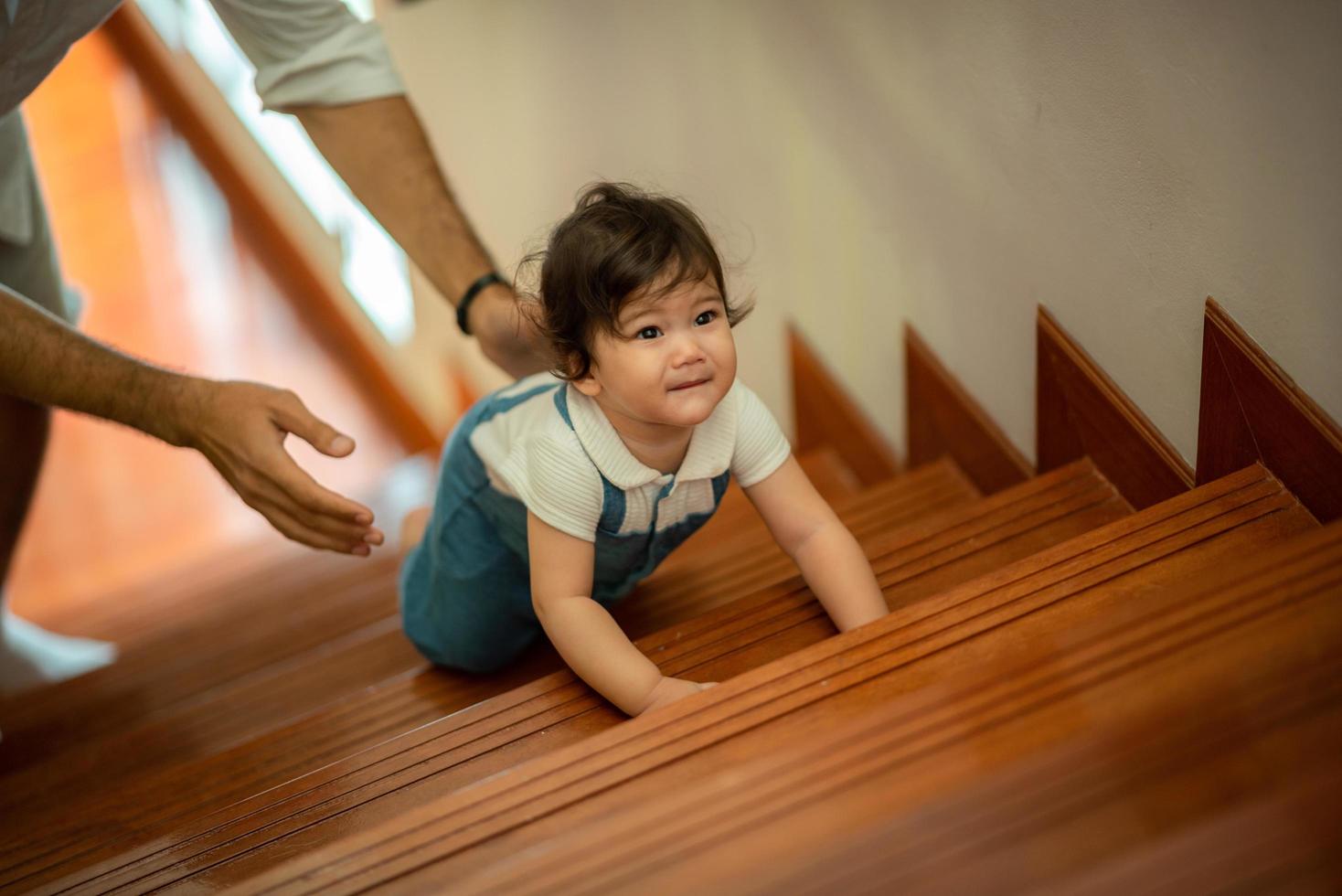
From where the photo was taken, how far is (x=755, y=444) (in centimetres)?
143

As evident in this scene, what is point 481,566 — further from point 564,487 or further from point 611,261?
point 611,261

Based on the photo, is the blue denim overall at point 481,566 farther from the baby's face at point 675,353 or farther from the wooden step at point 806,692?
the wooden step at point 806,692

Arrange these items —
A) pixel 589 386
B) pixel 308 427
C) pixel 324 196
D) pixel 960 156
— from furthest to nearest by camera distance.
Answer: pixel 324 196 < pixel 960 156 < pixel 308 427 < pixel 589 386

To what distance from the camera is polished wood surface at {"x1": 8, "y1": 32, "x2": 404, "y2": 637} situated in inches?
144

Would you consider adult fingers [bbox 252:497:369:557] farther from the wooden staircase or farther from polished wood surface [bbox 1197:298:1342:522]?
polished wood surface [bbox 1197:298:1342:522]

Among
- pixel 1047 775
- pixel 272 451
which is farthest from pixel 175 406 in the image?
pixel 1047 775

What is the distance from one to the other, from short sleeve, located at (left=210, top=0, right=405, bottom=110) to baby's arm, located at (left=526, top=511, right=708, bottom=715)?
2.90 feet

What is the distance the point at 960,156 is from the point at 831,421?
2.93 feet

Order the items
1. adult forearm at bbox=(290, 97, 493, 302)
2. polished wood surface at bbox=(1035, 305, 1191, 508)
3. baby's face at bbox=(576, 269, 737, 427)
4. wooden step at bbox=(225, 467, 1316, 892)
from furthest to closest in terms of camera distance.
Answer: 1. adult forearm at bbox=(290, 97, 493, 302)
2. polished wood surface at bbox=(1035, 305, 1191, 508)
3. baby's face at bbox=(576, 269, 737, 427)
4. wooden step at bbox=(225, 467, 1316, 892)

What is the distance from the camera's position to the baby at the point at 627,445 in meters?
1.27

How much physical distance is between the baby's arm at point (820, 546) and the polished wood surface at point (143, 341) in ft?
7.14

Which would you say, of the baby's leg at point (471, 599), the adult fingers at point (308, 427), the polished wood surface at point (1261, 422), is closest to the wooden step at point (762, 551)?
the baby's leg at point (471, 599)

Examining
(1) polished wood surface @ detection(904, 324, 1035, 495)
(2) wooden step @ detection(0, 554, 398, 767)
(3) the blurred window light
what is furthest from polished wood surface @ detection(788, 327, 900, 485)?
(3) the blurred window light

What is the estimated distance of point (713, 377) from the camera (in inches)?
50.7
